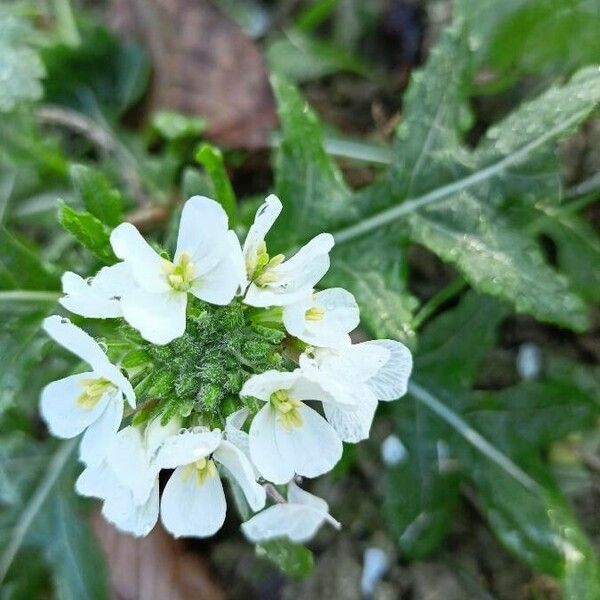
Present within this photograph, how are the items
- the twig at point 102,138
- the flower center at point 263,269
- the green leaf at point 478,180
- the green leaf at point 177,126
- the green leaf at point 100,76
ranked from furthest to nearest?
the green leaf at point 100,76
the twig at point 102,138
the green leaf at point 177,126
the green leaf at point 478,180
the flower center at point 263,269

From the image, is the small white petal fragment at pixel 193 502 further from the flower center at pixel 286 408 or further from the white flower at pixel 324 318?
the white flower at pixel 324 318

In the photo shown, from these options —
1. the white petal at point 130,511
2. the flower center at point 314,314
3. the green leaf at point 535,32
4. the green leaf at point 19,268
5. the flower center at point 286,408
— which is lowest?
the green leaf at point 19,268

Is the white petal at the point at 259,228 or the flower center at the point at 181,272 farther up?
the white petal at the point at 259,228

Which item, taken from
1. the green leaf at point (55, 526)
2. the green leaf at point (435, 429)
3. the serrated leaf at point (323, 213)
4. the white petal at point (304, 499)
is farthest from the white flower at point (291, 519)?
the green leaf at point (55, 526)

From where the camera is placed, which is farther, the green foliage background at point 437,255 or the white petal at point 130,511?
the green foliage background at point 437,255

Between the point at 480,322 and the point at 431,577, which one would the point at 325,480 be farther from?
the point at 480,322

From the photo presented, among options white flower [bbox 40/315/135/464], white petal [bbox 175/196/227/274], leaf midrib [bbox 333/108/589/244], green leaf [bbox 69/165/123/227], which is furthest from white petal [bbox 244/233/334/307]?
leaf midrib [bbox 333/108/589/244]
